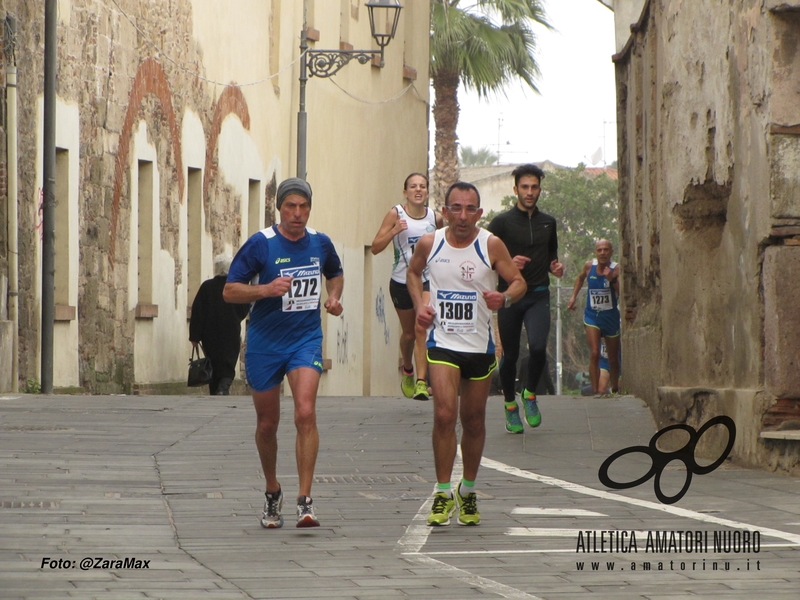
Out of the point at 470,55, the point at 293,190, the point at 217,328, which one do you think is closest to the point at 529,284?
the point at 293,190

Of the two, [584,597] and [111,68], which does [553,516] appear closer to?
[584,597]

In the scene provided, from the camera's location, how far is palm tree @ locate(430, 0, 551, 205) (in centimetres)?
4009

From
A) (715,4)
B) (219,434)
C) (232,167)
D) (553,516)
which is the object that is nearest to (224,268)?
(232,167)

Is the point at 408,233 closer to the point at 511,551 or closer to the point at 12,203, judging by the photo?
the point at 12,203

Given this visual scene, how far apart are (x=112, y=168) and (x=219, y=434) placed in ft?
27.0

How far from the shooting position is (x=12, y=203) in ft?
58.2

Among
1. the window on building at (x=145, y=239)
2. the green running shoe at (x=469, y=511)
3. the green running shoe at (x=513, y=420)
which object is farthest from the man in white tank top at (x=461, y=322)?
the window on building at (x=145, y=239)

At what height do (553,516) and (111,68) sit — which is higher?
(111,68)

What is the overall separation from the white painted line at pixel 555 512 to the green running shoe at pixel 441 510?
506mm

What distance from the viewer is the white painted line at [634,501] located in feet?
25.9

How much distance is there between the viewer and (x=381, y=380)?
3431cm

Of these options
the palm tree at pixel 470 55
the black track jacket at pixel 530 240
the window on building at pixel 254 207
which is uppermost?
the palm tree at pixel 470 55

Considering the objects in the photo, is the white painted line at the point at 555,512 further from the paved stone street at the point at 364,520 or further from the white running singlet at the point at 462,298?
the white running singlet at the point at 462,298

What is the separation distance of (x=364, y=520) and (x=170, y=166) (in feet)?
48.5
